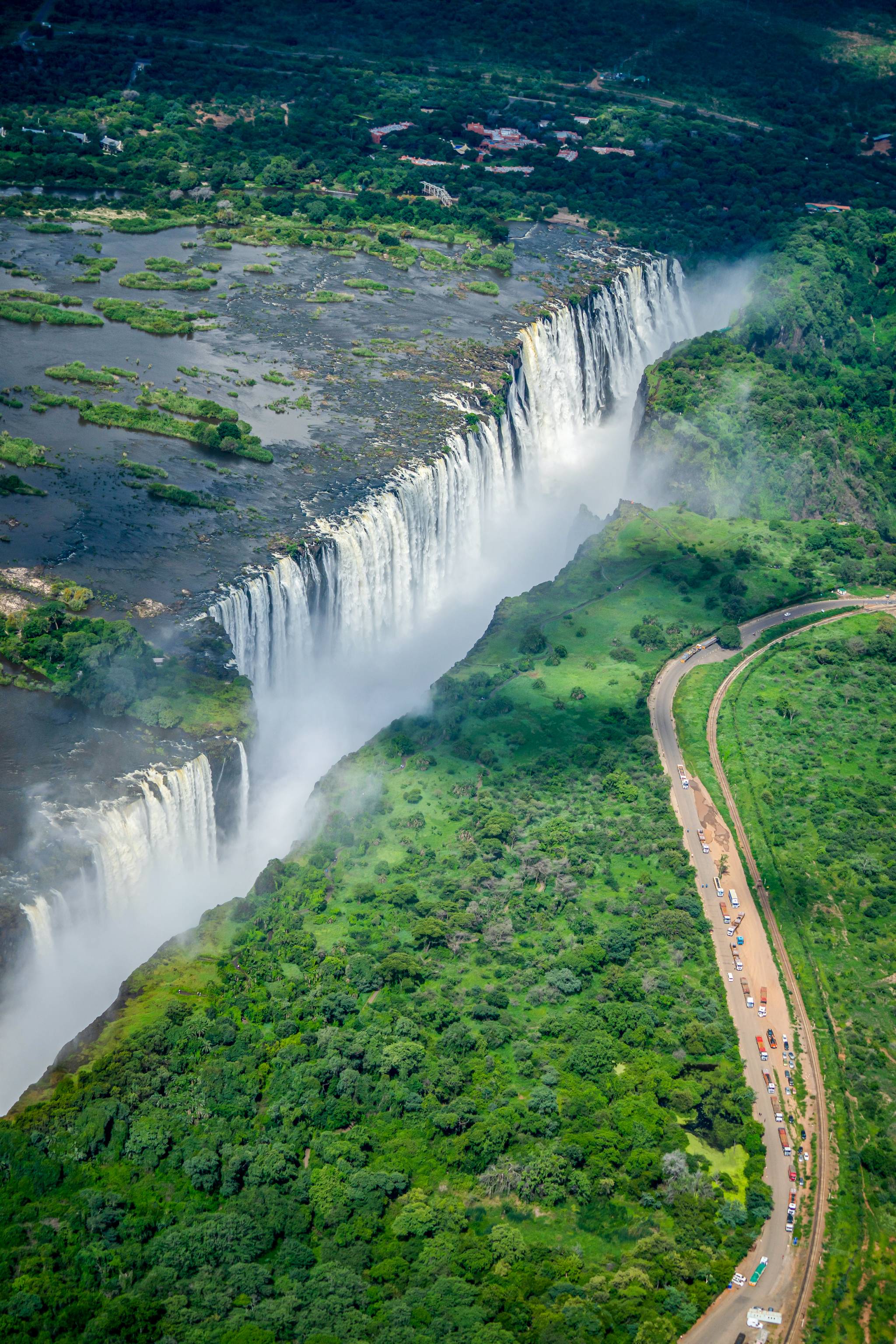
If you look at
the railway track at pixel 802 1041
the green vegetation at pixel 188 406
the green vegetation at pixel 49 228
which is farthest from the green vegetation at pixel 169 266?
the railway track at pixel 802 1041

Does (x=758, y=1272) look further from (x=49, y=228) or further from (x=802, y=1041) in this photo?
(x=49, y=228)

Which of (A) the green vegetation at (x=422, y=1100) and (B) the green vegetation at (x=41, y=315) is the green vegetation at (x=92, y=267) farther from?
(A) the green vegetation at (x=422, y=1100)

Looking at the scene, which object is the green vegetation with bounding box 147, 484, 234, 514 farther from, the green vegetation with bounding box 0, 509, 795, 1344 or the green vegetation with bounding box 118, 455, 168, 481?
the green vegetation with bounding box 0, 509, 795, 1344

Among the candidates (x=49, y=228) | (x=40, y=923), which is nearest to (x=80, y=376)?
(x=49, y=228)

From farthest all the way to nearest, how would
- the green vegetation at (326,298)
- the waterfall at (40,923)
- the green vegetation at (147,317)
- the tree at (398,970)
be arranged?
1. the green vegetation at (326,298)
2. the green vegetation at (147,317)
3. the tree at (398,970)
4. the waterfall at (40,923)

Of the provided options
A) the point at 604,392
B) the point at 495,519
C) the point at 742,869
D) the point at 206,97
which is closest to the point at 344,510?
the point at 495,519

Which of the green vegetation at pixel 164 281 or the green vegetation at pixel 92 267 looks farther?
the green vegetation at pixel 164 281

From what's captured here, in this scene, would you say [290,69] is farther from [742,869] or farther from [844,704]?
[742,869]

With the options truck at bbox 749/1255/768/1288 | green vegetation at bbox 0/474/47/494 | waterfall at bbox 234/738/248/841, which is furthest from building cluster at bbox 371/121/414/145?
truck at bbox 749/1255/768/1288
